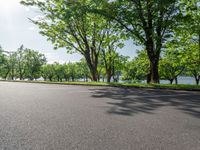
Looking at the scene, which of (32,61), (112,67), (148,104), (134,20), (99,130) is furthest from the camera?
(32,61)

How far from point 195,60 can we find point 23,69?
63767mm

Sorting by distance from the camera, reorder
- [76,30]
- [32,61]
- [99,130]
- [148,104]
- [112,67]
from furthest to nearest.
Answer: [32,61] → [112,67] → [76,30] → [148,104] → [99,130]

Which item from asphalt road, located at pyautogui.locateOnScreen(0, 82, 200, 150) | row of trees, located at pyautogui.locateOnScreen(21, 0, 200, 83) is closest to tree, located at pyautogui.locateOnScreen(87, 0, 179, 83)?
row of trees, located at pyautogui.locateOnScreen(21, 0, 200, 83)

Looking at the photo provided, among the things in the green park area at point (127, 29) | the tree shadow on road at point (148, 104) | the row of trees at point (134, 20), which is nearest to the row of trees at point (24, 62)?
the green park area at point (127, 29)

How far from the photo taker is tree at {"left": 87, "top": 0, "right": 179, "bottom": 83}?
53.3ft

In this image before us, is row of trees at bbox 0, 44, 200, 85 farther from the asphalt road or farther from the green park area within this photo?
the asphalt road

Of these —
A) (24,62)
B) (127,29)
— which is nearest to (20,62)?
(24,62)

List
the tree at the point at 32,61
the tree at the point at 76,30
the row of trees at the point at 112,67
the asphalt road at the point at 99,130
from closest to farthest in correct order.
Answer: the asphalt road at the point at 99,130 → the tree at the point at 76,30 → the row of trees at the point at 112,67 → the tree at the point at 32,61

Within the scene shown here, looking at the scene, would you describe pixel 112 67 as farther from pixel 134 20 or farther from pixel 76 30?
pixel 134 20

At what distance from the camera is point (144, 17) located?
18.4 metres

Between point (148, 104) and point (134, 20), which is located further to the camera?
point (134, 20)

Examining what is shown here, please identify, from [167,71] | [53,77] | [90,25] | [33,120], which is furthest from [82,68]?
[33,120]

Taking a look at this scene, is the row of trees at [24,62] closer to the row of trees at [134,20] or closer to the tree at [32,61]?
the tree at [32,61]

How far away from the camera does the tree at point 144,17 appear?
16.2m
